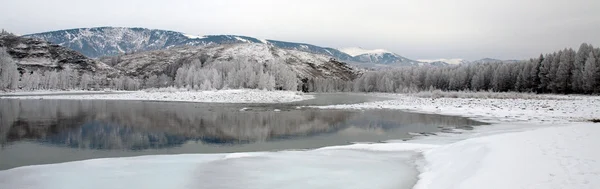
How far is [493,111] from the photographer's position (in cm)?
3888

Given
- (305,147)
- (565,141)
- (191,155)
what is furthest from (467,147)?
(191,155)

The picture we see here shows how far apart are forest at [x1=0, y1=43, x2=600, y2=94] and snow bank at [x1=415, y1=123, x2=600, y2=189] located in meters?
75.7

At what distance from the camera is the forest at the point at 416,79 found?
77.5m

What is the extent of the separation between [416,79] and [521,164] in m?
143

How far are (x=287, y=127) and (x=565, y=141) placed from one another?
652 inches

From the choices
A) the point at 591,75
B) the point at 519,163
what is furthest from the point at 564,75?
the point at 519,163

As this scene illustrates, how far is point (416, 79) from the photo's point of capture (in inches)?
5719

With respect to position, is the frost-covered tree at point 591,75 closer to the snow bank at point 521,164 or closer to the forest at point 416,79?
the forest at point 416,79

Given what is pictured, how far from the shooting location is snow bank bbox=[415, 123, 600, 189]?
7.79m

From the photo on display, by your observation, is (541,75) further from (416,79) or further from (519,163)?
(519,163)

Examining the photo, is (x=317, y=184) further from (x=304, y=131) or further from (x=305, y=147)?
(x=304, y=131)

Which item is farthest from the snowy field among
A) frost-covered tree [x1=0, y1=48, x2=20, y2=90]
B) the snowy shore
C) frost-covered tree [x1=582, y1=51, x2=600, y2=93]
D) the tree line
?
frost-covered tree [x1=0, y1=48, x2=20, y2=90]

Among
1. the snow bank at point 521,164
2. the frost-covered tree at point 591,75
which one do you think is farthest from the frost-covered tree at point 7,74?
the frost-covered tree at point 591,75

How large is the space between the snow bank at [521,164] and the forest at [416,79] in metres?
75.7
